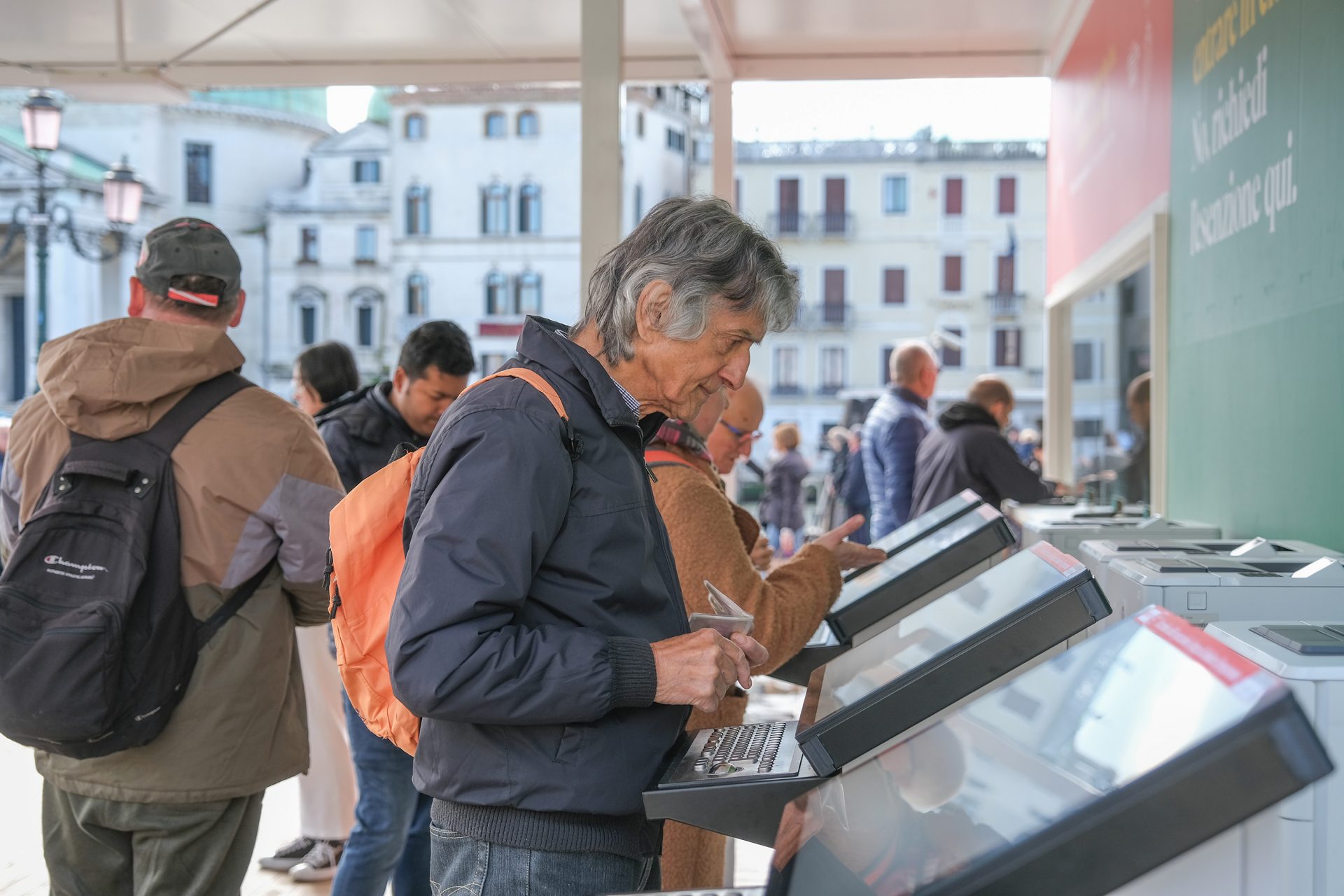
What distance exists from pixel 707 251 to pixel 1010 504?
339cm

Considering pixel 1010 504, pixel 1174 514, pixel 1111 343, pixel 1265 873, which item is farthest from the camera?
pixel 1111 343

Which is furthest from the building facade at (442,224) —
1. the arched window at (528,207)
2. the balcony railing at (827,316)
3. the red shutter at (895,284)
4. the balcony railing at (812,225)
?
the red shutter at (895,284)

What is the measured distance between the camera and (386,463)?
2975 millimetres

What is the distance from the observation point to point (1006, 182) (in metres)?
38.0

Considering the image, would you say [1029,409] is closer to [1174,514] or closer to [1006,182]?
[1006,182]

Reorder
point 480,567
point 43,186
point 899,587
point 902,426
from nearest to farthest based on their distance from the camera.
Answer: point 480,567 → point 899,587 → point 902,426 → point 43,186

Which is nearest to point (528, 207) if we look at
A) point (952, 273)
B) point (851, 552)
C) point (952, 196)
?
point (952, 196)

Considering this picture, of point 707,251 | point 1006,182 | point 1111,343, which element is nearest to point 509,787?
point 707,251

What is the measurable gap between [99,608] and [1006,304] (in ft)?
123

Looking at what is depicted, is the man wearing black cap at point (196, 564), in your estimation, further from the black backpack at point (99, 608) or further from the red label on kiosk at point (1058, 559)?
the red label on kiosk at point (1058, 559)

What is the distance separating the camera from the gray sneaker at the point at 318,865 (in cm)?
372

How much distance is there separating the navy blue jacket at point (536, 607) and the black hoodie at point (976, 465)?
3695 mm

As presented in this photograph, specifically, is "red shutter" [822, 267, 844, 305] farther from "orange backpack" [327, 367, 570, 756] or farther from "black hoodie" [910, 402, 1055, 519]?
"orange backpack" [327, 367, 570, 756]

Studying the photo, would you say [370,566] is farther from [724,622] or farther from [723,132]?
[723,132]
